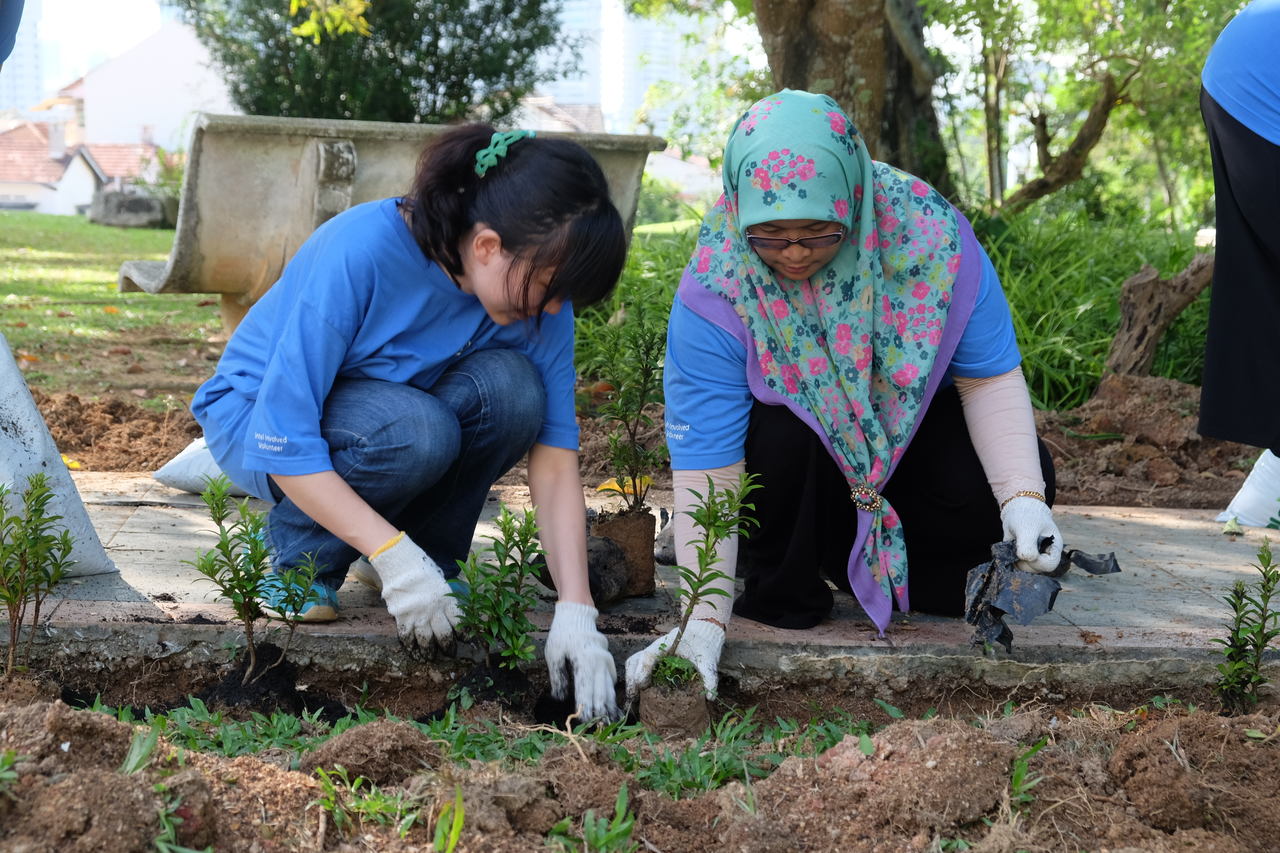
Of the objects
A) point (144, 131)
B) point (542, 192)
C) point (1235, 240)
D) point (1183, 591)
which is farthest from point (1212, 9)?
point (144, 131)

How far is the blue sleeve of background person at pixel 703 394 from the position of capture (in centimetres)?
259

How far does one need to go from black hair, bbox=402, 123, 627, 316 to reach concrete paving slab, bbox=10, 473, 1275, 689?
0.79 meters

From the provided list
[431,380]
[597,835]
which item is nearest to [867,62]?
[431,380]

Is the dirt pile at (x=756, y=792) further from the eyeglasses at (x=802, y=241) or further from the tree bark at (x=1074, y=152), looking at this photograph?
the tree bark at (x=1074, y=152)

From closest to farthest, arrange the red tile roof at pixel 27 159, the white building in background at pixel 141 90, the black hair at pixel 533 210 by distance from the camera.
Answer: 1. the black hair at pixel 533 210
2. the white building in background at pixel 141 90
3. the red tile roof at pixel 27 159

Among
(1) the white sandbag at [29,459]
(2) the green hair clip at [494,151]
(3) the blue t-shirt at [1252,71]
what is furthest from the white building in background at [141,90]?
(2) the green hair clip at [494,151]

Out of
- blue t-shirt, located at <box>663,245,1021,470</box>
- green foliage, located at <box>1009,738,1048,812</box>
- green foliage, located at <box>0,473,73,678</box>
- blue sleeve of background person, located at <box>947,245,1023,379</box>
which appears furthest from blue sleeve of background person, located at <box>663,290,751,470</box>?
green foliage, located at <box>0,473,73,678</box>

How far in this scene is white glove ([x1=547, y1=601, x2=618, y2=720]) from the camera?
2375 mm

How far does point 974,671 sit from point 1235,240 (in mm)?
1447

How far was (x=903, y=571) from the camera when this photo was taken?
271cm

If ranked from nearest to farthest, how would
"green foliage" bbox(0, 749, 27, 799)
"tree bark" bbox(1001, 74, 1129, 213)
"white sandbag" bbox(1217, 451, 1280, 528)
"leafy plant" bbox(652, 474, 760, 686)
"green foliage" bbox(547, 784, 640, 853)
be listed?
1. "green foliage" bbox(0, 749, 27, 799)
2. "green foliage" bbox(547, 784, 640, 853)
3. "leafy plant" bbox(652, 474, 760, 686)
4. "white sandbag" bbox(1217, 451, 1280, 528)
5. "tree bark" bbox(1001, 74, 1129, 213)

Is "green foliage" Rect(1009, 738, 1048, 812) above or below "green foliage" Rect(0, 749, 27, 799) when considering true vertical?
below

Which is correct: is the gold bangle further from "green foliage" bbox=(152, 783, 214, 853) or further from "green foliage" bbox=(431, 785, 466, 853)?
"green foliage" bbox=(152, 783, 214, 853)

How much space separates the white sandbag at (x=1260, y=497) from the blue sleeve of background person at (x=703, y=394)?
202cm
